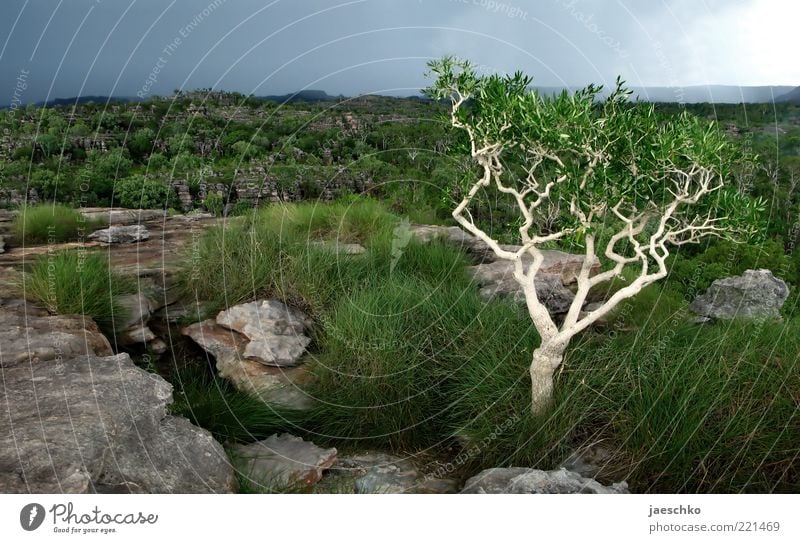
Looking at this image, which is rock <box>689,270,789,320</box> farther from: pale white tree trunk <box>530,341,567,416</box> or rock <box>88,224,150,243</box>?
rock <box>88,224,150,243</box>

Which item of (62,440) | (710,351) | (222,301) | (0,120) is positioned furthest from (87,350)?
(0,120)

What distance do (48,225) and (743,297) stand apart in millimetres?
6807

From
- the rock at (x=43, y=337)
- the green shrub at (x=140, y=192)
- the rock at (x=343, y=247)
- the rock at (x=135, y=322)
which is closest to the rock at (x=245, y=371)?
the rock at (x=135, y=322)

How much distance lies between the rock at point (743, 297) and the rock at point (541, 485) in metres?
2.62

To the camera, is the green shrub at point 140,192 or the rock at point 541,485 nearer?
the rock at point 541,485

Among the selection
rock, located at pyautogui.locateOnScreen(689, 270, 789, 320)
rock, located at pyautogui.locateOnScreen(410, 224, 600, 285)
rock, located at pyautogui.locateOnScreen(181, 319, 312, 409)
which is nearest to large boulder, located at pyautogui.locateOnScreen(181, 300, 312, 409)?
rock, located at pyautogui.locateOnScreen(181, 319, 312, 409)

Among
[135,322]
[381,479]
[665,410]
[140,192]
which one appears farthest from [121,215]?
[665,410]

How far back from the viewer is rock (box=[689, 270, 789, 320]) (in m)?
5.51

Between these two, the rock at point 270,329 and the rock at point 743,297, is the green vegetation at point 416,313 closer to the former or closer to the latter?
the rock at point 270,329

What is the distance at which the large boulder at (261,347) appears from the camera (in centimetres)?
461

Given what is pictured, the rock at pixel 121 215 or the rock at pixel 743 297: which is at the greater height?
the rock at pixel 121 215

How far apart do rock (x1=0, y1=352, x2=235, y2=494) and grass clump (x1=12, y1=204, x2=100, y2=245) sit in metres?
3.14

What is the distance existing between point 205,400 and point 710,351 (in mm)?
3432

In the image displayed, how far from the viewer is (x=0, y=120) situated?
300 inches
